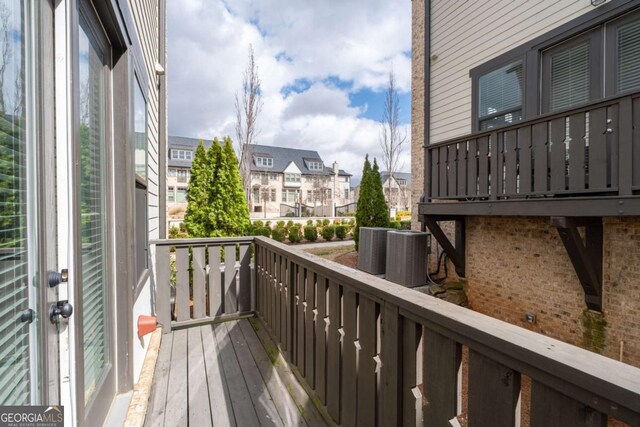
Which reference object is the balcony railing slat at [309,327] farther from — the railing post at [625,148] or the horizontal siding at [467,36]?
the horizontal siding at [467,36]

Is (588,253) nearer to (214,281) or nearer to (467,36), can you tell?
(467,36)

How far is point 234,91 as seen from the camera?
15461mm

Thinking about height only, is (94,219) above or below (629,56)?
below

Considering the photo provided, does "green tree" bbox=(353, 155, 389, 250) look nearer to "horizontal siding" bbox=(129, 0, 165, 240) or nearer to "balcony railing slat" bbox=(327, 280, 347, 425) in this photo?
"horizontal siding" bbox=(129, 0, 165, 240)

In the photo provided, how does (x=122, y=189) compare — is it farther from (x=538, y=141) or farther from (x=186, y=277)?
(x=538, y=141)

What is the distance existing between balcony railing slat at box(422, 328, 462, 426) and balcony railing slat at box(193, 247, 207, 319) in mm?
2911

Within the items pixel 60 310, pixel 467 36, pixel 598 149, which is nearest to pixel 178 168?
pixel 467 36

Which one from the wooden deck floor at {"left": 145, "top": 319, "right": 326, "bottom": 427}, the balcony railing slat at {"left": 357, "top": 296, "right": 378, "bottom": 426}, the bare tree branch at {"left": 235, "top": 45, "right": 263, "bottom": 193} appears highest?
the bare tree branch at {"left": 235, "top": 45, "right": 263, "bottom": 193}

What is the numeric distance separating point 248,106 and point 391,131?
279 inches

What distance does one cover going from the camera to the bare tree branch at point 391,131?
1570 centimetres

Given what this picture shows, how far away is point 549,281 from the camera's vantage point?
4.07m

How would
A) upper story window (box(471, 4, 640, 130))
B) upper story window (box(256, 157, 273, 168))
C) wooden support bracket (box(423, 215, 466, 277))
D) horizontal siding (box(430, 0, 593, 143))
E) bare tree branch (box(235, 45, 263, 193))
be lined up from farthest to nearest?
1. upper story window (box(256, 157, 273, 168))
2. bare tree branch (box(235, 45, 263, 193))
3. wooden support bracket (box(423, 215, 466, 277))
4. horizontal siding (box(430, 0, 593, 143))
5. upper story window (box(471, 4, 640, 130))

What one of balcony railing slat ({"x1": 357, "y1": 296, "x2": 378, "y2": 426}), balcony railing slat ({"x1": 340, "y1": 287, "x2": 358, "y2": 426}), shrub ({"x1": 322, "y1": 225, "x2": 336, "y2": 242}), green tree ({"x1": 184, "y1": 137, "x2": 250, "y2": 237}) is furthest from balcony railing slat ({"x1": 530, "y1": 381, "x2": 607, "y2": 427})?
shrub ({"x1": 322, "y1": 225, "x2": 336, "y2": 242})

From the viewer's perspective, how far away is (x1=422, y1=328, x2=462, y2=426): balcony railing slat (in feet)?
3.27
